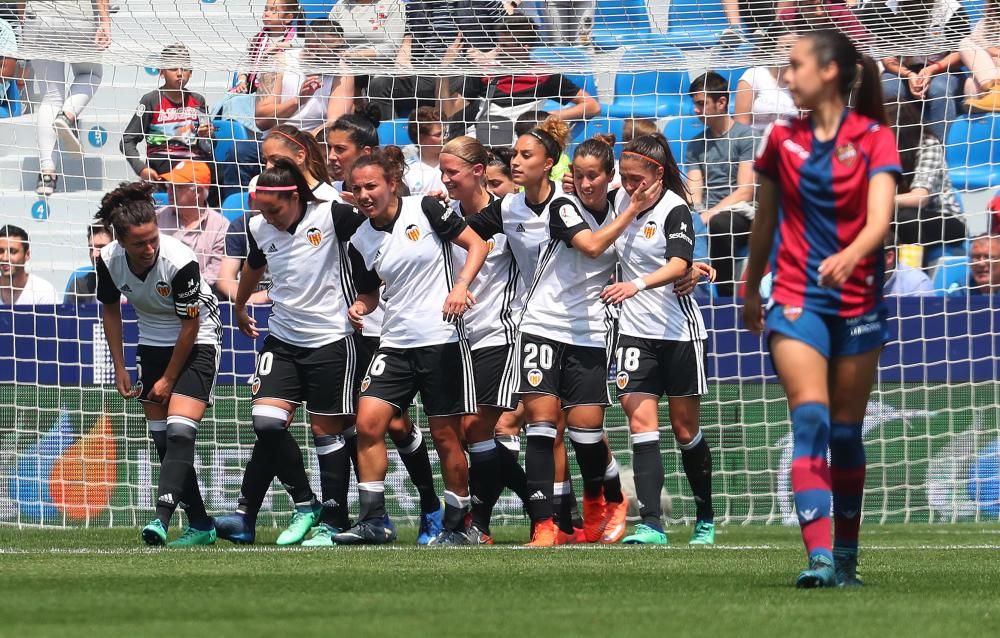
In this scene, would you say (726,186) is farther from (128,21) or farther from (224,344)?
(128,21)

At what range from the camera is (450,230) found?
7.94m

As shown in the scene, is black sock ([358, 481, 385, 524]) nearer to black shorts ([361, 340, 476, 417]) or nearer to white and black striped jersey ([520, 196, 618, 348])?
black shorts ([361, 340, 476, 417])

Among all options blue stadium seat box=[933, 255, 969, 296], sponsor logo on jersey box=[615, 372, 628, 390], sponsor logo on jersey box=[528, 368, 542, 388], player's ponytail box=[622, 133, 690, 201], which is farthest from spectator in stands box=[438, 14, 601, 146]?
sponsor logo on jersey box=[528, 368, 542, 388]

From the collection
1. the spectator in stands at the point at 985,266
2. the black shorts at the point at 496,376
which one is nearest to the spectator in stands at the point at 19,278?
the black shorts at the point at 496,376

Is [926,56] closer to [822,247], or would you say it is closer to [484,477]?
[484,477]

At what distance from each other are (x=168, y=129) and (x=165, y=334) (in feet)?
13.6

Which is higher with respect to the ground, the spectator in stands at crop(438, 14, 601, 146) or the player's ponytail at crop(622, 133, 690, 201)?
the spectator in stands at crop(438, 14, 601, 146)

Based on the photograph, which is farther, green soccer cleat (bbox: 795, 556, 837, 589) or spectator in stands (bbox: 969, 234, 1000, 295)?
spectator in stands (bbox: 969, 234, 1000, 295)

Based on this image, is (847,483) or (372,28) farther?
(372,28)

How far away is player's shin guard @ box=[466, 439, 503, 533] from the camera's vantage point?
8281 mm

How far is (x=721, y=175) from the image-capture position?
38.5ft

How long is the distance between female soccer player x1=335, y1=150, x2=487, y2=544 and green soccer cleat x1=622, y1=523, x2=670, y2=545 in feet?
2.96

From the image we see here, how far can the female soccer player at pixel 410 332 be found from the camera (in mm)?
7734

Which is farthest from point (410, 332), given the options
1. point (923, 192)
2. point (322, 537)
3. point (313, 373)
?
point (923, 192)
